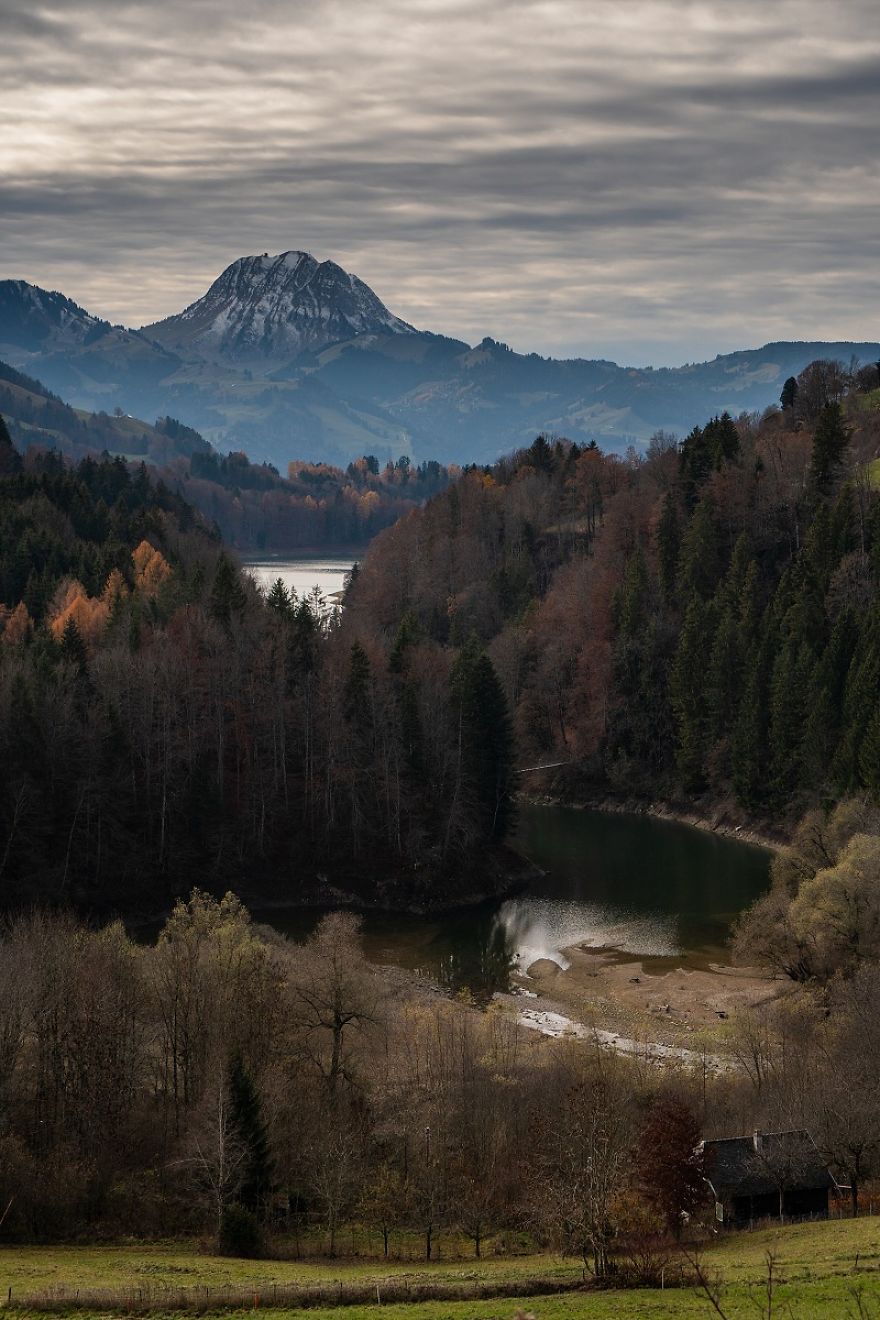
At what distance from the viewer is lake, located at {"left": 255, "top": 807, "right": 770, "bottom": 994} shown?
73250 mm

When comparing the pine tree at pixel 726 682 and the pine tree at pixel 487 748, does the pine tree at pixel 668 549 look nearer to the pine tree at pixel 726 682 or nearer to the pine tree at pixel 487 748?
the pine tree at pixel 726 682

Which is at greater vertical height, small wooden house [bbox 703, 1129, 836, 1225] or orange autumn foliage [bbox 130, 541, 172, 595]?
orange autumn foliage [bbox 130, 541, 172, 595]

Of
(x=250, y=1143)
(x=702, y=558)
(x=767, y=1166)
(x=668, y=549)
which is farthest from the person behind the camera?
(x=668, y=549)

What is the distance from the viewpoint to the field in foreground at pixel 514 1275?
1093 inches

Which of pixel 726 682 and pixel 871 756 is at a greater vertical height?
pixel 726 682

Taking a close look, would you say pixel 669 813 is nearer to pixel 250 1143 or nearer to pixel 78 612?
pixel 78 612

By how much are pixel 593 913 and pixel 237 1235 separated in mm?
47318

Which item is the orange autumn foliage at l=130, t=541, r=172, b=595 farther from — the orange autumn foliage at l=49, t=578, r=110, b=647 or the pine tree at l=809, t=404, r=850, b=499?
the pine tree at l=809, t=404, r=850, b=499

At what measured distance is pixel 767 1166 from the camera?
122ft

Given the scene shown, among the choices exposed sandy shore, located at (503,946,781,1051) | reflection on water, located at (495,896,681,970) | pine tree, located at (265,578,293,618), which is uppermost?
pine tree, located at (265,578,293,618)

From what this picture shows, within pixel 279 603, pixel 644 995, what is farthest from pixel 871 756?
pixel 279 603

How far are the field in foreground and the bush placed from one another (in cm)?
81

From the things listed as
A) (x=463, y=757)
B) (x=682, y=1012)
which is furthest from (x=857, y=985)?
(x=463, y=757)

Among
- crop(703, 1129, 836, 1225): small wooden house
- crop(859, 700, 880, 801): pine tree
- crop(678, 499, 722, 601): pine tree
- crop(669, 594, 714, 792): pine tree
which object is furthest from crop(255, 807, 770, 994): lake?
crop(703, 1129, 836, 1225): small wooden house
